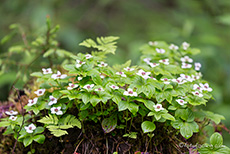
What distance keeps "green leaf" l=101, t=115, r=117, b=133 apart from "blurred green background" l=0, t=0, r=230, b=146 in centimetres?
141

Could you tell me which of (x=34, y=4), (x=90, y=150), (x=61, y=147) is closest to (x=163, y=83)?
(x=90, y=150)

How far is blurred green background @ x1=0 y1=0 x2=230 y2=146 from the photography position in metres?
3.45

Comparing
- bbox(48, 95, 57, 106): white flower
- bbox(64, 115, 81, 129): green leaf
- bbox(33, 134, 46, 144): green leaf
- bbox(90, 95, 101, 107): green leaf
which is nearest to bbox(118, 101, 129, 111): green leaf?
bbox(90, 95, 101, 107): green leaf

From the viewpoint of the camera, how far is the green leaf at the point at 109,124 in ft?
4.45

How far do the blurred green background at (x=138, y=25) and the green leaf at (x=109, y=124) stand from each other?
1409mm

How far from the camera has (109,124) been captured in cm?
138

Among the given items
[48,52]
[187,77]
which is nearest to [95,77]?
[187,77]

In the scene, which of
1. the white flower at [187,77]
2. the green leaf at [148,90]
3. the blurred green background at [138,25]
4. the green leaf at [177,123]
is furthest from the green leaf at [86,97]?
the blurred green background at [138,25]

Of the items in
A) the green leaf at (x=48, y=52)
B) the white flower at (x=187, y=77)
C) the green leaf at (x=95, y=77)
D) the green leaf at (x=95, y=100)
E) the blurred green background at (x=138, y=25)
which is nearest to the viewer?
the green leaf at (x=95, y=100)

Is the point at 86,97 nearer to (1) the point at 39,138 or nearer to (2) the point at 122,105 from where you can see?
(2) the point at 122,105

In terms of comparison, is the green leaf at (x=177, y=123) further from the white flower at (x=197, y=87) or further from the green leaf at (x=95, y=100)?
the green leaf at (x=95, y=100)

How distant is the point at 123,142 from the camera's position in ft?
4.68

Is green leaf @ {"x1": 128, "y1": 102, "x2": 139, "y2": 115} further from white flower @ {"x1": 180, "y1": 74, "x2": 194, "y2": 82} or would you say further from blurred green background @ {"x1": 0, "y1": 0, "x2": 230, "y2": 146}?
blurred green background @ {"x1": 0, "y1": 0, "x2": 230, "y2": 146}

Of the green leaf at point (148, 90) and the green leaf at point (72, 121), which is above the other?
the green leaf at point (148, 90)
